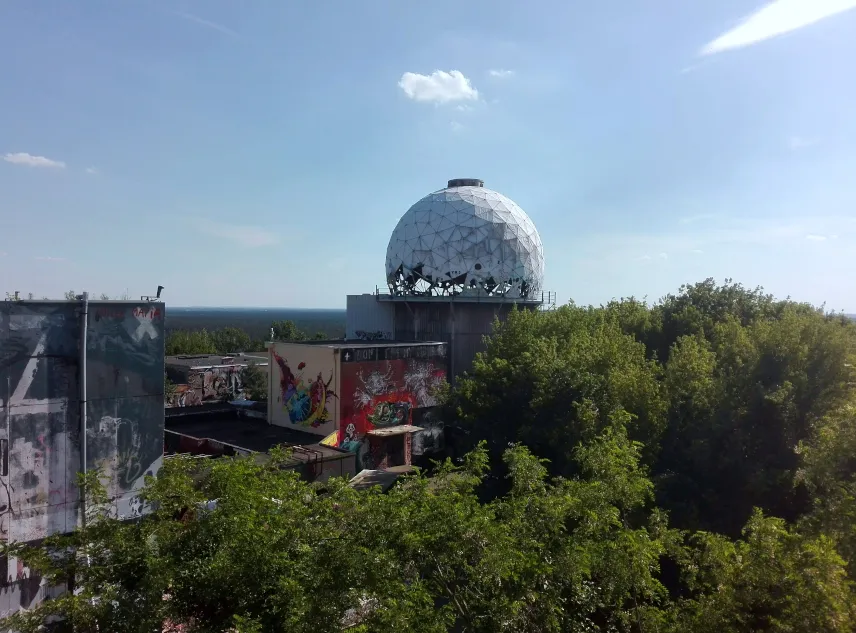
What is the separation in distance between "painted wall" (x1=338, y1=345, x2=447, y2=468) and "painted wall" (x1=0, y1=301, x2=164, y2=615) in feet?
38.0

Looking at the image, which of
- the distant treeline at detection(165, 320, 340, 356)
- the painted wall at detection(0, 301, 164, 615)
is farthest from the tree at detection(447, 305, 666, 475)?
the distant treeline at detection(165, 320, 340, 356)

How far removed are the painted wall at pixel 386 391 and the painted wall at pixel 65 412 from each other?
1158 centimetres

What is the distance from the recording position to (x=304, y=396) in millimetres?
24594

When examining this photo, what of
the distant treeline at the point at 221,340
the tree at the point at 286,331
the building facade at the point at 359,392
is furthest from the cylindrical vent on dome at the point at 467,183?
the tree at the point at 286,331

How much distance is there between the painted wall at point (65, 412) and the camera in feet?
33.4

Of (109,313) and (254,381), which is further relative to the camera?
(254,381)

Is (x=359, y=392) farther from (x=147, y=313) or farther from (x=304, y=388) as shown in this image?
(x=147, y=313)

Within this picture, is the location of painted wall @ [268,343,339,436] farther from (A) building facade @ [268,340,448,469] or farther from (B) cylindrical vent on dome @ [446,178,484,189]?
(B) cylindrical vent on dome @ [446,178,484,189]

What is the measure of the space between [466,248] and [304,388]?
10.9m

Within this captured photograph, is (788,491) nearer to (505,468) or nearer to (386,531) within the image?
(505,468)

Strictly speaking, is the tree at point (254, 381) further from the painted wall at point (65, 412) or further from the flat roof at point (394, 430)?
the painted wall at point (65, 412)

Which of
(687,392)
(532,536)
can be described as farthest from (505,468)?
(532,536)

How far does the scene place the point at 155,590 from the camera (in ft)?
21.8

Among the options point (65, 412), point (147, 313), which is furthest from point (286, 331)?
point (65, 412)
